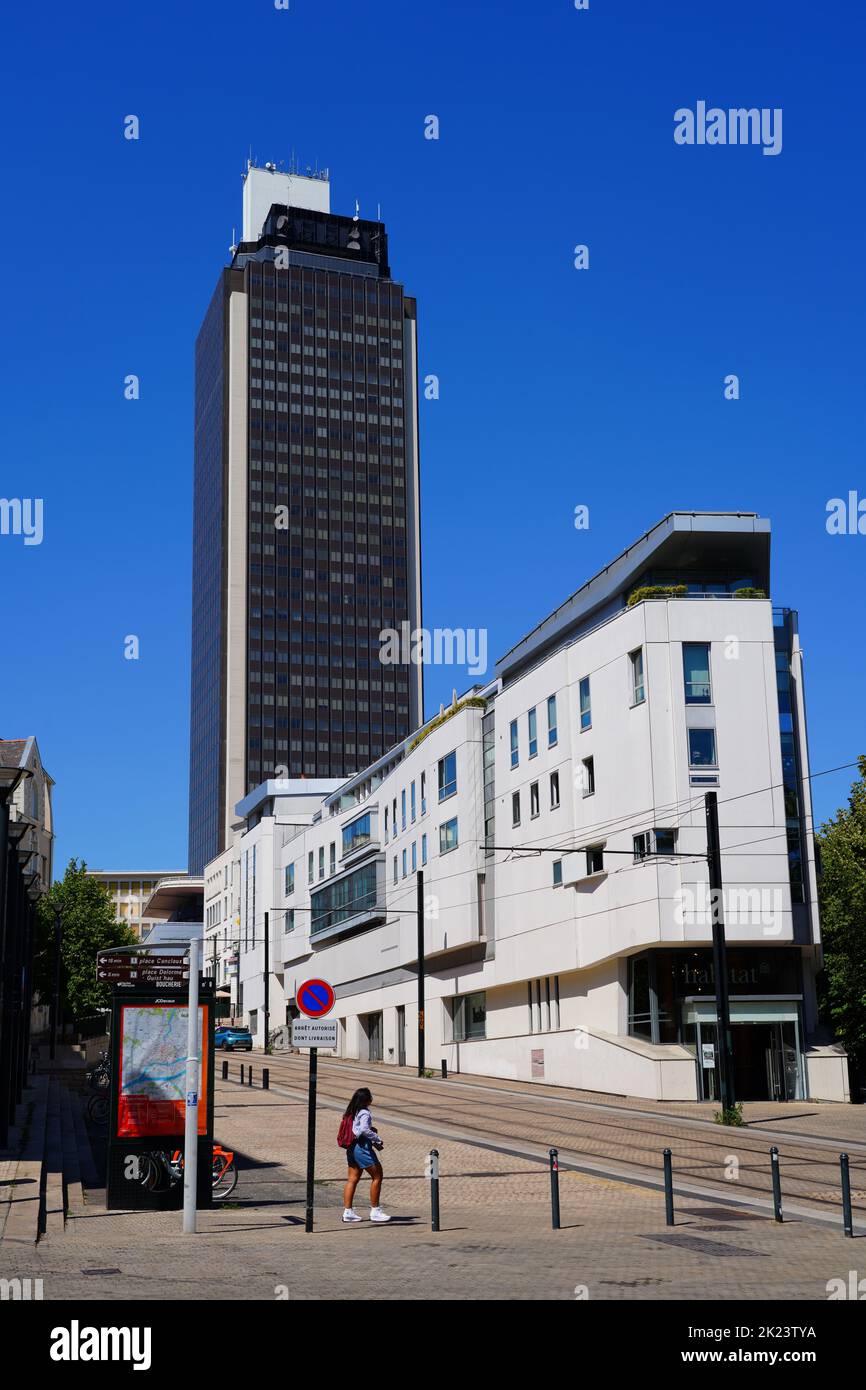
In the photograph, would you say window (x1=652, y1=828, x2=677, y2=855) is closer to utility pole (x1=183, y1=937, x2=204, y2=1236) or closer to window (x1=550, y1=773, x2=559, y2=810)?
window (x1=550, y1=773, x2=559, y2=810)

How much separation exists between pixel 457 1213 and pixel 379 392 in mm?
165647

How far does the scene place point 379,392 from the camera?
587 feet

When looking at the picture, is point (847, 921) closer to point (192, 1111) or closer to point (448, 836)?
point (448, 836)

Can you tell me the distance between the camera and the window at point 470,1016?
6159cm

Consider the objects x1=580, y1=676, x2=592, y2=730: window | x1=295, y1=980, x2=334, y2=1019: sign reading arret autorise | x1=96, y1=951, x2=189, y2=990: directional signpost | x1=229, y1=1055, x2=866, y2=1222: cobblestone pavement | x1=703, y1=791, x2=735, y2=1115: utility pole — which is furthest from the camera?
x1=580, y1=676, x2=592, y2=730: window

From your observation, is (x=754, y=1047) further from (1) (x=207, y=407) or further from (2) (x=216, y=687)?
(1) (x=207, y=407)

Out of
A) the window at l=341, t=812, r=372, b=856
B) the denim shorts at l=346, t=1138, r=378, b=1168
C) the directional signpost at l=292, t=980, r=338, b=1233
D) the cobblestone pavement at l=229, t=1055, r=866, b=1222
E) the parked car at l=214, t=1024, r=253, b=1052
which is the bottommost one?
the cobblestone pavement at l=229, t=1055, r=866, b=1222

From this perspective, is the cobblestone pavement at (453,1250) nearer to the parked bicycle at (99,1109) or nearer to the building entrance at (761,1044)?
the parked bicycle at (99,1109)

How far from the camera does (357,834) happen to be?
82.6 meters

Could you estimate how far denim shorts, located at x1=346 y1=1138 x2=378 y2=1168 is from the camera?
18062mm

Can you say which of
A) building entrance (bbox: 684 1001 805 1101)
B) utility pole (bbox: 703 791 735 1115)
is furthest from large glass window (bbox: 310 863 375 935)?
utility pole (bbox: 703 791 735 1115)

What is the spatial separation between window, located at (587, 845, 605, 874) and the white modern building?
9cm

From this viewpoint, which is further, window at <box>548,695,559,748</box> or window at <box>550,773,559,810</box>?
window at <box>548,695,559,748</box>

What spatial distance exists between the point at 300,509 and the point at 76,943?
9662 cm
